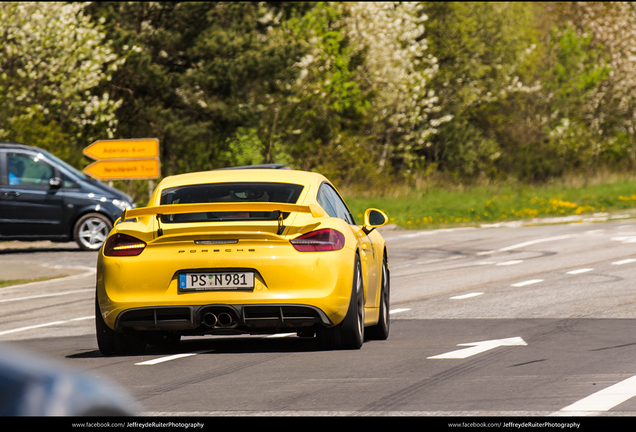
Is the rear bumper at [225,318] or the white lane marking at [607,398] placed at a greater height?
the rear bumper at [225,318]

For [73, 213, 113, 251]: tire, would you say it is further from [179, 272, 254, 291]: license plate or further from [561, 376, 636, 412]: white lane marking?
[561, 376, 636, 412]: white lane marking

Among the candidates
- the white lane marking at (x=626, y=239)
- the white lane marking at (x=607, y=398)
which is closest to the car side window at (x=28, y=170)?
the white lane marking at (x=626, y=239)

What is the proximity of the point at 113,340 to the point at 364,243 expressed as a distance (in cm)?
218

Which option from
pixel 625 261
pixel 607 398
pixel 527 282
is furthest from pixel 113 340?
pixel 625 261

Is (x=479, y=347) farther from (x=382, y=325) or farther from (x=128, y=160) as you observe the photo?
(x=128, y=160)

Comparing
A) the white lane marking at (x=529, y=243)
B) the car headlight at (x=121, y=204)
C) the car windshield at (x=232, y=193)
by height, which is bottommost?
the white lane marking at (x=529, y=243)

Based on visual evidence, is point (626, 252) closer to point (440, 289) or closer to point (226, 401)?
point (440, 289)

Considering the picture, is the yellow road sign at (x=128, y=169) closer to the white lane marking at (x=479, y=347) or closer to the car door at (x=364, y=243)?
the car door at (x=364, y=243)

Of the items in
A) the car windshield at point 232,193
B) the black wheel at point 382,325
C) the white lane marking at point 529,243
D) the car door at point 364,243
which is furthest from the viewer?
the white lane marking at point 529,243

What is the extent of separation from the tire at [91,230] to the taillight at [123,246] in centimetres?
1296

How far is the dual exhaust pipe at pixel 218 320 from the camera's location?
7.49 m

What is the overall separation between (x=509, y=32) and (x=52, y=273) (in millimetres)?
42735

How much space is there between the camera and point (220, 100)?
1615 inches

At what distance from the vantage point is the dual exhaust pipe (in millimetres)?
7488
